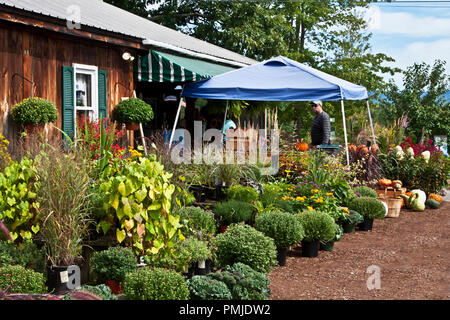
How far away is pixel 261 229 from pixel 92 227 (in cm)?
189

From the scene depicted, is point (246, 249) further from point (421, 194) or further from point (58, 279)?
point (421, 194)

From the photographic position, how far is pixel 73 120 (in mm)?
8219

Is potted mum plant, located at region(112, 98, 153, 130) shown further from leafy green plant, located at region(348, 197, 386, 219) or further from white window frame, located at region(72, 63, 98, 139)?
leafy green plant, located at region(348, 197, 386, 219)

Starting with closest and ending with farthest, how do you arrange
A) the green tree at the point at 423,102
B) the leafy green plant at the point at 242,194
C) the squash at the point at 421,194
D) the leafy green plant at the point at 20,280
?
the leafy green plant at the point at 20,280 → the leafy green plant at the point at 242,194 → the squash at the point at 421,194 → the green tree at the point at 423,102

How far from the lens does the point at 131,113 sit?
8789mm

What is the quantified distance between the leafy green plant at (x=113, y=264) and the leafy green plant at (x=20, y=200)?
56 centimetres

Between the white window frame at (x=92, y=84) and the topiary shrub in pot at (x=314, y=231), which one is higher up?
the white window frame at (x=92, y=84)

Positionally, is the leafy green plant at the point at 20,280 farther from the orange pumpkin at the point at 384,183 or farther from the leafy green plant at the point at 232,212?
the orange pumpkin at the point at 384,183

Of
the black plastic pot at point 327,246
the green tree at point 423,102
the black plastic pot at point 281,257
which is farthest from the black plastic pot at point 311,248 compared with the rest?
the green tree at point 423,102

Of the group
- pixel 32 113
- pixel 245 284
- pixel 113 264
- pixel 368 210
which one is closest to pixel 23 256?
pixel 113 264

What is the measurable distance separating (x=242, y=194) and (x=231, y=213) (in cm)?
55

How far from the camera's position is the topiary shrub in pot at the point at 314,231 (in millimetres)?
5898
